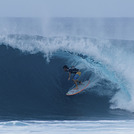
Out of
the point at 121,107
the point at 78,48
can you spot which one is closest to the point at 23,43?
the point at 78,48

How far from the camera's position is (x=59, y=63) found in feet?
37.0

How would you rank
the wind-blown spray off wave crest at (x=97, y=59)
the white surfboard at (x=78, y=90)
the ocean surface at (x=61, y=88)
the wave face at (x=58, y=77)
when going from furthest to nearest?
1. the wind-blown spray off wave crest at (x=97, y=59)
2. the white surfboard at (x=78, y=90)
3. the wave face at (x=58, y=77)
4. the ocean surface at (x=61, y=88)

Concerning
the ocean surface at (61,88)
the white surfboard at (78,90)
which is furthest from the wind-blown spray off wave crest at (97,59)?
the white surfboard at (78,90)

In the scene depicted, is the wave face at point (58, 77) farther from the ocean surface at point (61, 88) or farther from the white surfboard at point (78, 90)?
the white surfboard at point (78, 90)

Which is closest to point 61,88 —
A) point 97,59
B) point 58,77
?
point 58,77

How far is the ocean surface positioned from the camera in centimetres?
741

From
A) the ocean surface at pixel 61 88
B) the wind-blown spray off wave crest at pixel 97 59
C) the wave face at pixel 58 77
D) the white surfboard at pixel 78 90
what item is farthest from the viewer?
the wind-blown spray off wave crest at pixel 97 59

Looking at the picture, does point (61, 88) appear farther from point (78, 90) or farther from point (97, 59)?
point (97, 59)

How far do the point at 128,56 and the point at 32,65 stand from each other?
572cm

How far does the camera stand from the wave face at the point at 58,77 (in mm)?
8727

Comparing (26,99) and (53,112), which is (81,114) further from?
(26,99)

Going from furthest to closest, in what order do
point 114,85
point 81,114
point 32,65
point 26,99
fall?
point 32,65 → point 114,85 → point 26,99 → point 81,114

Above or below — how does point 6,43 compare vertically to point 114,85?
above

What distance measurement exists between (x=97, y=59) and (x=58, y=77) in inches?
98.6
